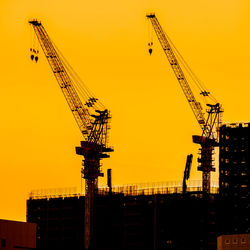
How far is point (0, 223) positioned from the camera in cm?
17525

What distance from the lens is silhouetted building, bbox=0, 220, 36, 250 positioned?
17538 cm

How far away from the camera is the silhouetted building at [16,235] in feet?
575

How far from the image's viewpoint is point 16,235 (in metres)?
179

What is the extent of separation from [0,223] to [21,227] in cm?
633

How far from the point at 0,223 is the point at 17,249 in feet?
15.8

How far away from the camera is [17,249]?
177 metres

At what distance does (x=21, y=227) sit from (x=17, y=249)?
468 centimetres

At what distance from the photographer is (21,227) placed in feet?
594
